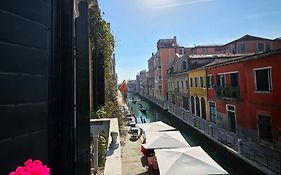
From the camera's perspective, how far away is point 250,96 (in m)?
15.5

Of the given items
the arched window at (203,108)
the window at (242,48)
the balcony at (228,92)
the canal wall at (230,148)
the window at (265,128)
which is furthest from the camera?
the window at (242,48)

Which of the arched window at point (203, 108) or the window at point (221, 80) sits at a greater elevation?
the window at point (221, 80)

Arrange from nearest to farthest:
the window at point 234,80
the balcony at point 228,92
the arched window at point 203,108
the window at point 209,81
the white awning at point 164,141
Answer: the white awning at point 164,141 < the balcony at point 228,92 < the window at point 234,80 < the window at point 209,81 < the arched window at point 203,108

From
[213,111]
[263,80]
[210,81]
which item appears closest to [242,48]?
[210,81]

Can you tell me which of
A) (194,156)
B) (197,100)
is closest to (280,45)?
(197,100)

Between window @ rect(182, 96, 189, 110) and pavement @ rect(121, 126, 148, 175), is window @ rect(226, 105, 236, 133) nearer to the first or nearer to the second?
pavement @ rect(121, 126, 148, 175)

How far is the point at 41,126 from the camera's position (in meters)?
1.33

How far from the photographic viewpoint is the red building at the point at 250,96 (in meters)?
12.9

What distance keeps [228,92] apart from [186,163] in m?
9.86

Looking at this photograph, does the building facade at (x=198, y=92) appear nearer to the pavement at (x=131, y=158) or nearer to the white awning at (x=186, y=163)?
the pavement at (x=131, y=158)

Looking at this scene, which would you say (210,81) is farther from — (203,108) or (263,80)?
(263,80)

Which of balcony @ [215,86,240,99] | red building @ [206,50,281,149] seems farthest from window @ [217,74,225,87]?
balcony @ [215,86,240,99]

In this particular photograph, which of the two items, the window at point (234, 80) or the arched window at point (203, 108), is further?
the arched window at point (203, 108)

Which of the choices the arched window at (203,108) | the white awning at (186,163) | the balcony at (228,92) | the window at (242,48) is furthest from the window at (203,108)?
the window at (242,48)
